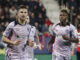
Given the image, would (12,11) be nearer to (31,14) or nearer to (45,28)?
(31,14)

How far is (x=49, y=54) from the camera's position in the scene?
15.6m

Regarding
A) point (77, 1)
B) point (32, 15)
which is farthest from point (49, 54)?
point (77, 1)

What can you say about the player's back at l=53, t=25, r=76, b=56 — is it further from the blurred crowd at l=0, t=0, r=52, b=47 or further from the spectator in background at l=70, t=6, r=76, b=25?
the spectator in background at l=70, t=6, r=76, b=25

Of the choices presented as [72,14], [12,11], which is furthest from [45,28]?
[72,14]

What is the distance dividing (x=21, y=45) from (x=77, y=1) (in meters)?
12.7

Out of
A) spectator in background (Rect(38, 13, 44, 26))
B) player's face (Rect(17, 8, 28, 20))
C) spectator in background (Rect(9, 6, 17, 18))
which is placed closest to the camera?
player's face (Rect(17, 8, 28, 20))

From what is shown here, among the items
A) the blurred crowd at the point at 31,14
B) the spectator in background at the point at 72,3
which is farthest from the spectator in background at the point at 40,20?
the spectator in background at the point at 72,3

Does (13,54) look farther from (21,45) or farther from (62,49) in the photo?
(62,49)

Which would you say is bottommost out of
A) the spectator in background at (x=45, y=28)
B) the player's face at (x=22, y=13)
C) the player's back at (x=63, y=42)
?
the spectator in background at (x=45, y=28)

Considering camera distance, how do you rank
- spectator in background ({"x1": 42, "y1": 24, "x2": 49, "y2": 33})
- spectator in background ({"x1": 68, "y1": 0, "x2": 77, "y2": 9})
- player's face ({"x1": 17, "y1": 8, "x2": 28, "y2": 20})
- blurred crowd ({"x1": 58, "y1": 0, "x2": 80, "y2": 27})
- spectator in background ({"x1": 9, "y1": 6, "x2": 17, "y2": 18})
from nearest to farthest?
player's face ({"x1": 17, "y1": 8, "x2": 28, "y2": 20}) → spectator in background ({"x1": 42, "y1": 24, "x2": 49, "y2": 33}) → spectator in background ({"x1": 9, "y1": 6, "x2": 17, "y2": 18}) → blurred crowd ({"x1": 58, "y1": 0, "x2": 80, "y2": 27}) → spectator in background ({"x1": 68, "y1": 0, "x2": 77, "y2": 9})

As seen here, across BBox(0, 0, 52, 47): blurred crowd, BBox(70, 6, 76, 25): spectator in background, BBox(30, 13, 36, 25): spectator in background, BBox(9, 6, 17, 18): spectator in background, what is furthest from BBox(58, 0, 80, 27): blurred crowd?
BBox(9, 6, 17, 18): spectator in background

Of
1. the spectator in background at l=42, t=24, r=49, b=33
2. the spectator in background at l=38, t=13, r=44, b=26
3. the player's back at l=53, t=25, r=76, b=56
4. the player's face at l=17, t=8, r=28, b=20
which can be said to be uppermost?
the player's face at l=17, t=8, r=28, b=20

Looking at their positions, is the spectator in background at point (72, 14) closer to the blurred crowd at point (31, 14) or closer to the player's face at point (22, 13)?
the blurred crowd at point (31, 14)

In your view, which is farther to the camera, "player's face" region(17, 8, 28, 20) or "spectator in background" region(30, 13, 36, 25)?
"spectator in background" region(30, 13, 36, 25)
